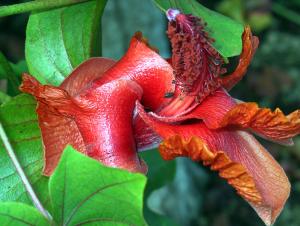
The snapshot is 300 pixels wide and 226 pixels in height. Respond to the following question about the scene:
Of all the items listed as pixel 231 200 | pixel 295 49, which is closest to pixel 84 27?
pixel 231 200

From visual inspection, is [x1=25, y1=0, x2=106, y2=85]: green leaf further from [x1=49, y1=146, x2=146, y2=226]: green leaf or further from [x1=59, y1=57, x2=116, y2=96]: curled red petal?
[x1=49, y1=146, x2=146, y2=226]: green leaf

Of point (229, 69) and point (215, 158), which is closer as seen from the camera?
point (215, 158)

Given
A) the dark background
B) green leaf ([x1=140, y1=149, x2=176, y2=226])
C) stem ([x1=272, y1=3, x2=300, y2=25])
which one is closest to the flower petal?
green leaf ([x1=140, y1=149, x2=176, y2=226])

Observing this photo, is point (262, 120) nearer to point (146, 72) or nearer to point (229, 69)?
point (146, 72)

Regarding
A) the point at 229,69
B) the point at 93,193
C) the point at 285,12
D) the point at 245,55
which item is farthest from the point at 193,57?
the point at 285,12

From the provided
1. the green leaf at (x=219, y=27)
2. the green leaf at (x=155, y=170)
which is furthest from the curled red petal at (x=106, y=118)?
the green leaf at (x=155, y=170)
